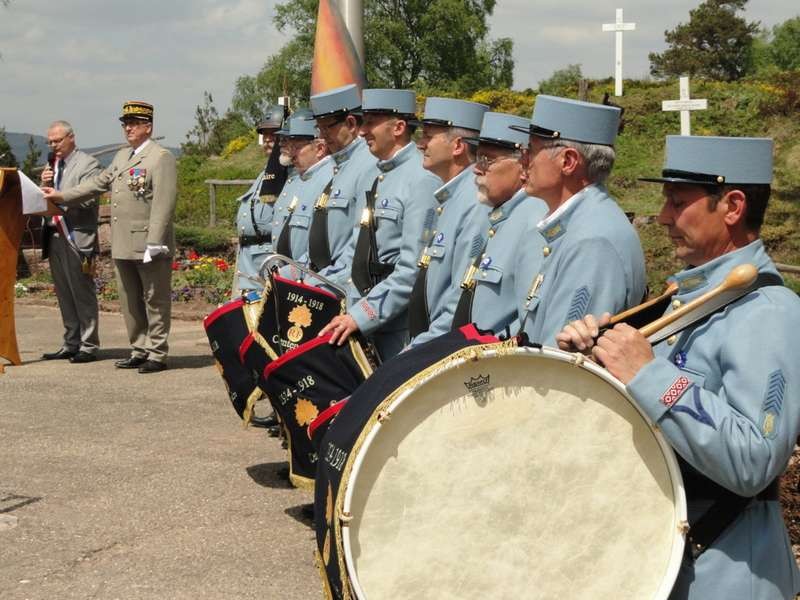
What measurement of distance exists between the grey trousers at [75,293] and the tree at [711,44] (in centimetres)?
4660

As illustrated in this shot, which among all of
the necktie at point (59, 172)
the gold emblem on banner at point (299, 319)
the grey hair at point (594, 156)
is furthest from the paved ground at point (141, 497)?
the grey hair at point (594, 156)

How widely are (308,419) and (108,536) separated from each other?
1.27 metres

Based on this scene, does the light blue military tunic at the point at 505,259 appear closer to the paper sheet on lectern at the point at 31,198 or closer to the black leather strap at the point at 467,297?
the black leather strap at the point at 467,297

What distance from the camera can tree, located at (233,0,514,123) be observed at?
2288 inches

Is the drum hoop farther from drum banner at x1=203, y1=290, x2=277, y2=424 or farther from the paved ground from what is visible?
drum banner at x1=203, y1=290, x2=277, y2=424

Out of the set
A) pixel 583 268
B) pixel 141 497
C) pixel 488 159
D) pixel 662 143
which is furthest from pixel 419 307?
pixel 662 143

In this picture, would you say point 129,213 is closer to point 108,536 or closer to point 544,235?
point 108,536

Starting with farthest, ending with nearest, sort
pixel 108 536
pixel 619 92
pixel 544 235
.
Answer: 1. pixel 619 92
2. pixel 108 536
3. pixel 544 235

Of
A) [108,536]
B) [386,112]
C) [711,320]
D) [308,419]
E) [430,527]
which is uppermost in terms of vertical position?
[386,112]

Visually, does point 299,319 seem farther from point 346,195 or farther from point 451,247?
point 451,247

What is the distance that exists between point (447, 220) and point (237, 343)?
5.54 feet

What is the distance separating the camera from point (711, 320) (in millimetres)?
2537

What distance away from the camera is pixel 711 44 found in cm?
5594

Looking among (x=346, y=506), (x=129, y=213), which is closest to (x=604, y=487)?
(x=346, y=506)
